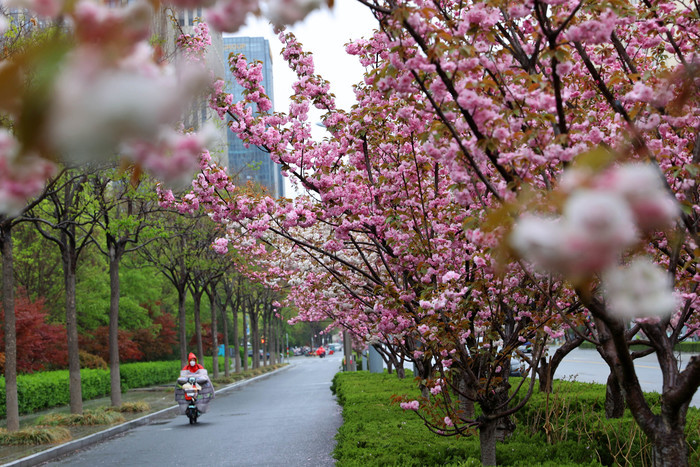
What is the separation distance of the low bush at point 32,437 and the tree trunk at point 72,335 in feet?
8.93

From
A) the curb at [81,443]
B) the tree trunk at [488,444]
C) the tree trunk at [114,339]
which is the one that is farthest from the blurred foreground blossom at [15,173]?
the tree trunk at [114,339]

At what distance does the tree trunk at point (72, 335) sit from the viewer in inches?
606

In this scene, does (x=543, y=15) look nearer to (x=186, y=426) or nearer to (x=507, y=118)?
(x=507, y=118)

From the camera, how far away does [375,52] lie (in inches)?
278

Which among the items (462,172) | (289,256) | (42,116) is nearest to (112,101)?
(42,116)

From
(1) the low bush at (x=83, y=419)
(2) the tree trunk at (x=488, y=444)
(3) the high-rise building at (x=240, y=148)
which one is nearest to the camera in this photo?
(2) the tree trunk at (x=488, y=444)

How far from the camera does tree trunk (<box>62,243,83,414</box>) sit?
1539 cm

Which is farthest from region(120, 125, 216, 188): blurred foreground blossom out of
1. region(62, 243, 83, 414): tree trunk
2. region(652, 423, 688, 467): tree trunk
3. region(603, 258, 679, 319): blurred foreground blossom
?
region(62, 243, 83, 414): tree trunk

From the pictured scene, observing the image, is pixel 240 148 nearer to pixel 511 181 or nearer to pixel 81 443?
pixel 81 443

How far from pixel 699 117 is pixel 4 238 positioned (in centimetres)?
1225

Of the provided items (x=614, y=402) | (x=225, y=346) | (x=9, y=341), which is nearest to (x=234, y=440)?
(x=9, y=341)

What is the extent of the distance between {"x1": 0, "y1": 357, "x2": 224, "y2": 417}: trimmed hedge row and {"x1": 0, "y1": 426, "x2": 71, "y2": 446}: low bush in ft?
19.1

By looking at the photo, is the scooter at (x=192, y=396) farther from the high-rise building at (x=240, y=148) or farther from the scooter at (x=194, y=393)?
the high-rise building at (x=240, y=148)

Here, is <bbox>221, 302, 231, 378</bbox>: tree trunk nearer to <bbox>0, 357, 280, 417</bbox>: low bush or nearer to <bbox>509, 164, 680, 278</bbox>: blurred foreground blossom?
<bbox>0, 357, 280, 417</bbox>: low bush
